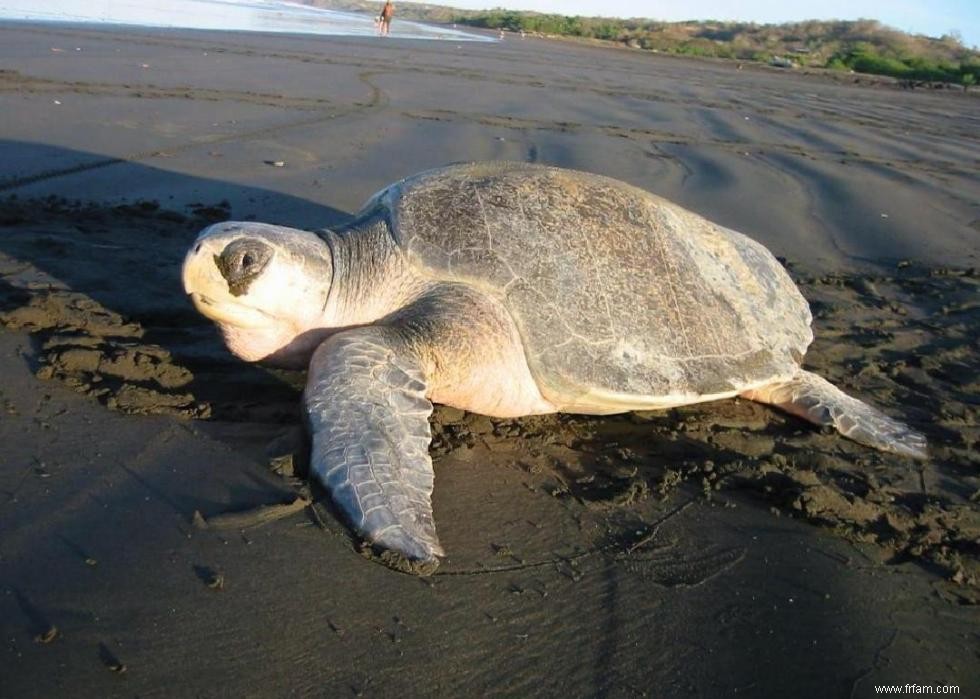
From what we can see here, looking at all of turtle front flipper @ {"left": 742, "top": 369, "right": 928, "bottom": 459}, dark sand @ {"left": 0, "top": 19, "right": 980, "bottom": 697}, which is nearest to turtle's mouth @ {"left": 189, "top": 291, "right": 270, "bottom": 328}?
dark sand @ {"left": 0, "top": 19, "right": 980, "bottom": 697}

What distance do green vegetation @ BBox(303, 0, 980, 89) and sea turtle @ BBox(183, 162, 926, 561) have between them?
79.8 feet

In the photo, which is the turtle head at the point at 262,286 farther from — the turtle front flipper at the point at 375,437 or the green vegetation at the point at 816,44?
the green vegetation at the point at 816,44

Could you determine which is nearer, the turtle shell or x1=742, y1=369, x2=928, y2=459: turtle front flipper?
the turtle shell

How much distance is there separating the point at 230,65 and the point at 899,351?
30.7ft

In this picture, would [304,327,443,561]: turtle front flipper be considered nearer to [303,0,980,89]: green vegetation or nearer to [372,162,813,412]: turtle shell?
[372,162,813,412]: turtle shell

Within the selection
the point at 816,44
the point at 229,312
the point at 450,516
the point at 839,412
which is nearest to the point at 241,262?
the point at 229,312

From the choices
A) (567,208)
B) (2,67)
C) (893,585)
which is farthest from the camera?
(2,67)

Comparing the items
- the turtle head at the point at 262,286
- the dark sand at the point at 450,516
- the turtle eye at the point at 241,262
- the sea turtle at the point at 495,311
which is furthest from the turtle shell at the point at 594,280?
the turtle eye at the point at 241,262

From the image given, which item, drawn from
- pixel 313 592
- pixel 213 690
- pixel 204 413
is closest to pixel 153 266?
Result: pixel 204 413

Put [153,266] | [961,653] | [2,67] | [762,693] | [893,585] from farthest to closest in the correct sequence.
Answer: [2,67], [153,266], [893,585], [961,653], [762,693]

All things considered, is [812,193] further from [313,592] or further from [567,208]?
[313,592]

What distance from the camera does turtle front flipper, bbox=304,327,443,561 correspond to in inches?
73.3

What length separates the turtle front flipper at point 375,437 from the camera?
186 cm

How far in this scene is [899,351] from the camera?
3.76m
